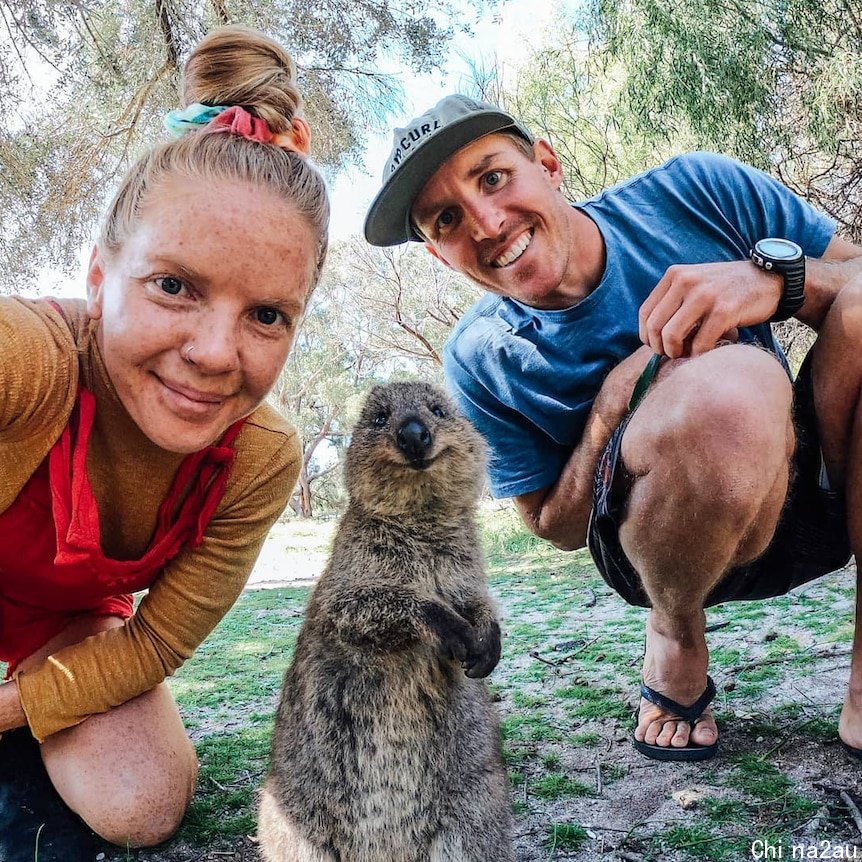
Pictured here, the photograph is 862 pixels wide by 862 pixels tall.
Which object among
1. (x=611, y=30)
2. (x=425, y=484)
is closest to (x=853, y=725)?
(x=425, y=484)

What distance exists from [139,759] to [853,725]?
6.76 feet

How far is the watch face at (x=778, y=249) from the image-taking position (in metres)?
2.29

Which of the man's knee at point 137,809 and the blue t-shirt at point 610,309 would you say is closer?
the man's knee at point 137,809

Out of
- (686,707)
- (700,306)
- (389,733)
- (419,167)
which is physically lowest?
(686,707)

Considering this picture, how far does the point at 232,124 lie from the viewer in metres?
2.12

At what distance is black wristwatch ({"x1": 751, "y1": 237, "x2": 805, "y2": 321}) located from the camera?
2.27m

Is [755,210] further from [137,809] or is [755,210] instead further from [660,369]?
[137,809]

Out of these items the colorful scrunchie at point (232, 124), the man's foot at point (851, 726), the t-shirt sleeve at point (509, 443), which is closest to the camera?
the colorful scrunchie at point (232, 124)

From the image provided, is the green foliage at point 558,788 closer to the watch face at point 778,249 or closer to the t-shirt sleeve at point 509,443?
the t-shirt sleeve at point 509,443

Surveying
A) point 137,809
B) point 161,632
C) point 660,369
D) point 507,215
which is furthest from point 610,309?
point 137,809

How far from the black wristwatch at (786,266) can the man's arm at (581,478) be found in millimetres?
394

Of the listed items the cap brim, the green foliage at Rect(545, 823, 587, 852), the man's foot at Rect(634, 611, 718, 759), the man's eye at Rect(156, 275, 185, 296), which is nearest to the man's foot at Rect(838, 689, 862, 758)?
the man's foot at Rect(634, 611, 718, 759)

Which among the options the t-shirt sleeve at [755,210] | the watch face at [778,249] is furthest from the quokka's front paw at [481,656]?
the t-shirt sleeve at [755,210]

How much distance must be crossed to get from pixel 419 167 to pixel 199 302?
3.24ft
